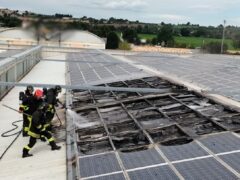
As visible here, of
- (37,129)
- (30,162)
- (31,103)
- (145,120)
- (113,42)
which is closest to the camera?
(30,162)

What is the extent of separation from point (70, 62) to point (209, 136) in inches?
937

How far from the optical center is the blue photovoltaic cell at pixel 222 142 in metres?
7.62

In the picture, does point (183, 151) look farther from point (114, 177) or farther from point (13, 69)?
point (13, 69)

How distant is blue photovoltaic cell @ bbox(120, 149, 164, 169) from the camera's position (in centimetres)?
737

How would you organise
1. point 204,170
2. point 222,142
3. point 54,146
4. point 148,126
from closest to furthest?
point 204,170
point 222,142
point 148,126
point 54,146

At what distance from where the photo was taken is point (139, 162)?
24.5 feet

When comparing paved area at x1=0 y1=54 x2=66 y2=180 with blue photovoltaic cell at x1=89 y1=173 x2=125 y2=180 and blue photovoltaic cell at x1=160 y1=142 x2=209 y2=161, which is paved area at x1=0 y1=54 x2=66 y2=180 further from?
blue photovoltaic cell at x1=160 y1=142 x2=209 y2=161

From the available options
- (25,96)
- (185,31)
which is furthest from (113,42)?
(25,96)

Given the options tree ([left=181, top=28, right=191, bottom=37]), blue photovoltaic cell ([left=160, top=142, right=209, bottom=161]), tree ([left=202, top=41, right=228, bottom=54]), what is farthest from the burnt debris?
tree ([left=202, top=41, right=228, bottom=54])

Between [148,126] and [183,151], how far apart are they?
2.19 meters

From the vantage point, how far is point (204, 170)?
6801 mm

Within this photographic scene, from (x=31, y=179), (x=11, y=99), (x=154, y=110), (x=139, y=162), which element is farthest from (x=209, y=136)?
(x=11, y=99)

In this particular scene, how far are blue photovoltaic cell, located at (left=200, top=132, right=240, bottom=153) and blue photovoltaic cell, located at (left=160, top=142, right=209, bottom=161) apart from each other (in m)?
0.23

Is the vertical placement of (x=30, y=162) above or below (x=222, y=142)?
below
